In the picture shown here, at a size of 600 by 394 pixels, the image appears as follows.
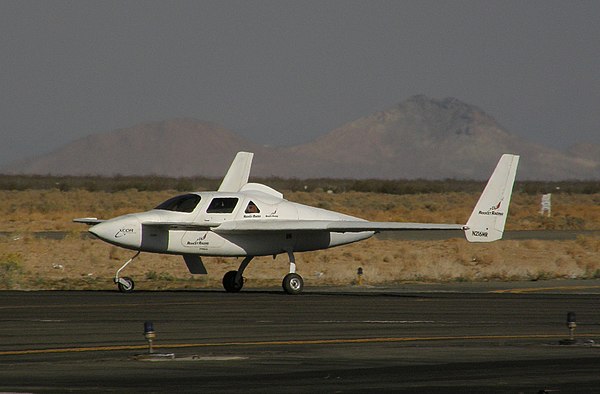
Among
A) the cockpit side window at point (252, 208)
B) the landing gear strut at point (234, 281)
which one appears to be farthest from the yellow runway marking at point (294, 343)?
the landing gear strut at point (234, 281)

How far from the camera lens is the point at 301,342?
18.9m

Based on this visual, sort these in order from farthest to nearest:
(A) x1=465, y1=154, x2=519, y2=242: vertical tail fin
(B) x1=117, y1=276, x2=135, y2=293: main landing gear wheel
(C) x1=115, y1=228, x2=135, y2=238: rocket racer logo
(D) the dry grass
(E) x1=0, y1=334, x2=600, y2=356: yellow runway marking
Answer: (D) the dry grass → (B) x1=117, y1=276, x2=135, y2=293: main landing gear wheel → (C) x1=115, y1=228, x2=135, y2=238: rocket racer logo → (A) x1=465, y1=154, x2=519, y2=242: vertical tail fin → (E) x1=0, y1=334, x2=600, y2=356: yellow runway marking

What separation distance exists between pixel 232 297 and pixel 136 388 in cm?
1420

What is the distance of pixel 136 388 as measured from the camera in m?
14.0

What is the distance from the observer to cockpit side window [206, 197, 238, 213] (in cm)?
2984

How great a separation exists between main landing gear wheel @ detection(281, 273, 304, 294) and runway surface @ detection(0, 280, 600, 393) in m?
0.33

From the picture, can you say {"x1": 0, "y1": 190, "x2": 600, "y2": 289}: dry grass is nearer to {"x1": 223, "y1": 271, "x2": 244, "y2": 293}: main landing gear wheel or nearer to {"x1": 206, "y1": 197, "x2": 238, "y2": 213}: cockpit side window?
{"x1": 223, "y1": 271, "x2": 244, "y2": 293}: main landing gear wheel

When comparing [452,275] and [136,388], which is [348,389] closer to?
[136,388]

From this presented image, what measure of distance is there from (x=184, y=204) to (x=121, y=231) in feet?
5.58

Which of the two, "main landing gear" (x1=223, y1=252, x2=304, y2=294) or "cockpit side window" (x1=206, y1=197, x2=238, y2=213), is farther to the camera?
"cockpit side window" (x1=206, y1=197, x2=238, y2=213)

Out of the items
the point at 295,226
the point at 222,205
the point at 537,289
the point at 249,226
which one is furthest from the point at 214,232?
the point at 537,289

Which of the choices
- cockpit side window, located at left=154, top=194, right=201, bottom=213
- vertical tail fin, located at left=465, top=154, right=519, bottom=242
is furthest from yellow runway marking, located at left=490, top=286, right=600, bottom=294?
cockpit side window, located at left=154, top=194, right=201, bottom=213

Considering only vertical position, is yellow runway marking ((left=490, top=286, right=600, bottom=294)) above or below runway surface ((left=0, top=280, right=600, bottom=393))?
above

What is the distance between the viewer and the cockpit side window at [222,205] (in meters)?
29.8
